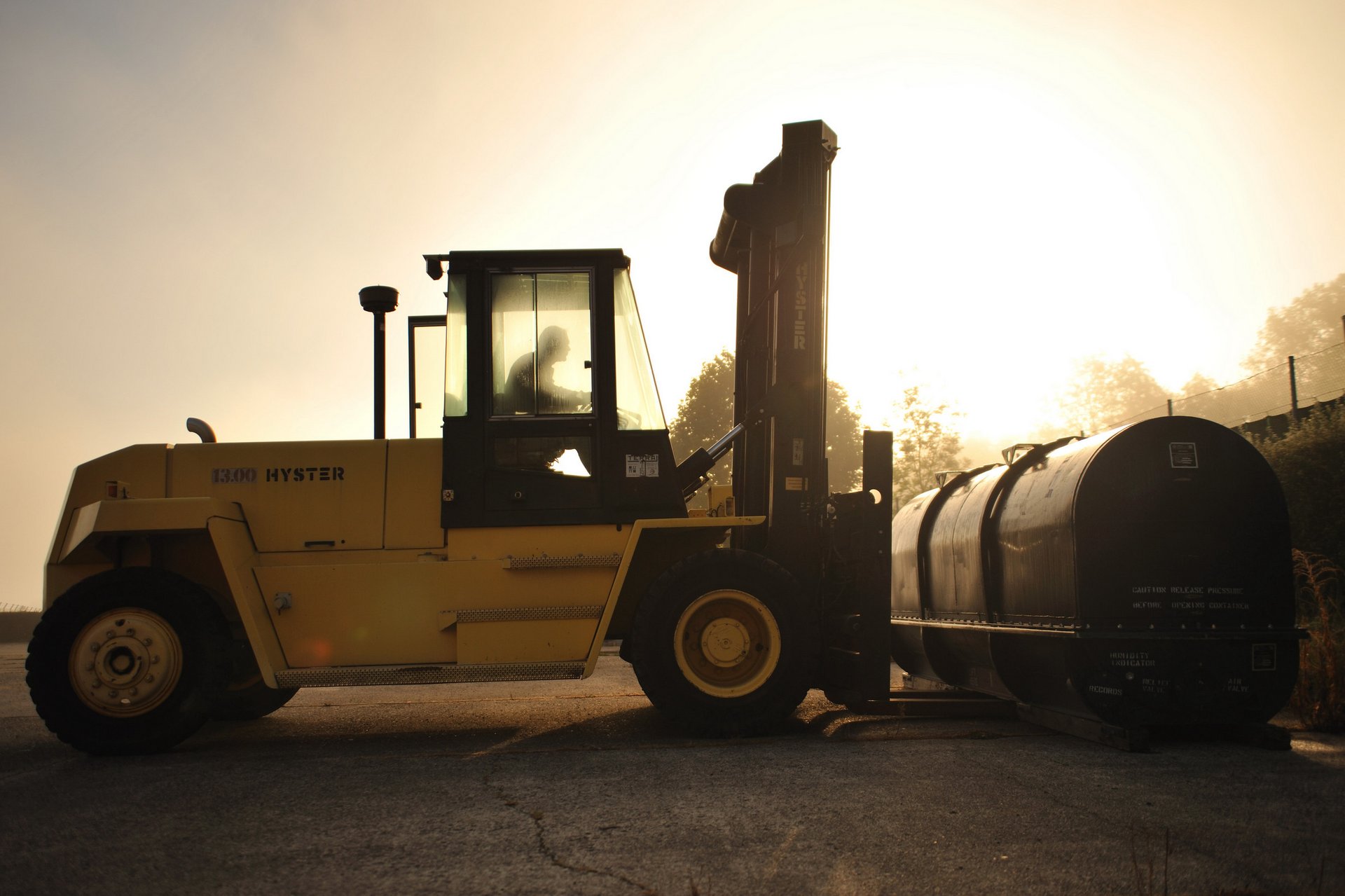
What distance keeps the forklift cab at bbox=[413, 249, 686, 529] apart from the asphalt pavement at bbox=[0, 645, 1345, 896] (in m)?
1.58

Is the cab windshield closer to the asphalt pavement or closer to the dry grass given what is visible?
the asphalt pavement

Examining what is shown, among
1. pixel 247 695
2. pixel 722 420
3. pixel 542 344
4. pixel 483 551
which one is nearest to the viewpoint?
pixel 483 551

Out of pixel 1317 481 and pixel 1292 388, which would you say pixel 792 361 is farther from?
pixel 1292 388

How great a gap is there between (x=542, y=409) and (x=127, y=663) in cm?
308

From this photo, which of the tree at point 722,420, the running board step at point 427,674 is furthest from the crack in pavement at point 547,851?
the tree at point 722,420

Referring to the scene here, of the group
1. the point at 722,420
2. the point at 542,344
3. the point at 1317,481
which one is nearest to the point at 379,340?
the point at 542,344

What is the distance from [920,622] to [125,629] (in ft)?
19.6

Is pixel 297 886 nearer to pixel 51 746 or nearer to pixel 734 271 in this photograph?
pixel 51 746

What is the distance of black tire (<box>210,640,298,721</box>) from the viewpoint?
700cm

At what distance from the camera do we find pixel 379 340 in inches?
282

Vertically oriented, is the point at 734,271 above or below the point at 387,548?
above

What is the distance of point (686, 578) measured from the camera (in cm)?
650

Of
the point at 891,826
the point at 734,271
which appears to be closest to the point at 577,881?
the point at 891,826

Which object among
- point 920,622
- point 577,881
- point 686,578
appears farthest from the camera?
point 920,622
